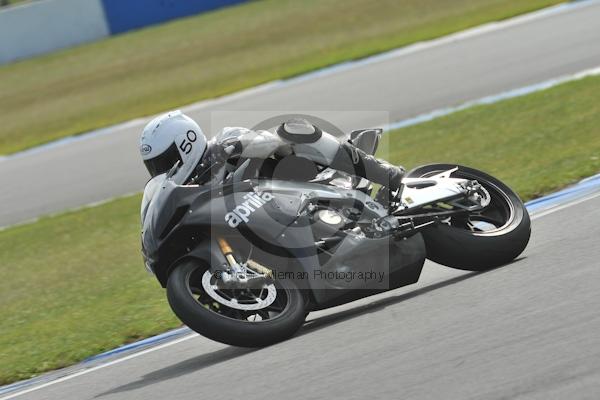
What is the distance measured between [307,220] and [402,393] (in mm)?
1712

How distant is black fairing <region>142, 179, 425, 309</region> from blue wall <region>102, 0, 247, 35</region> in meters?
23.1

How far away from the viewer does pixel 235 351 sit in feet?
17.7

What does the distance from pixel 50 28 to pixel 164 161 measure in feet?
75.0

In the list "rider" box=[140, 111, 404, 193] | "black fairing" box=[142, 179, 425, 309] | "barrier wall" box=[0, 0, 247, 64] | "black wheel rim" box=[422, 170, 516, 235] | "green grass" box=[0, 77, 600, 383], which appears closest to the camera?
"black fairing" box=[142, 179, 425, 309]

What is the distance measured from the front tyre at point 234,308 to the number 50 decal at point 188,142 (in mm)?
688

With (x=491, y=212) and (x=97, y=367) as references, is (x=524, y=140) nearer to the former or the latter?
(x=491, y=212)

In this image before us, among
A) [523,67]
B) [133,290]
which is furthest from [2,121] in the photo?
[133,290]

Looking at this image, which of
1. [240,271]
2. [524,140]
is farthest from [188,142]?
[524,140]

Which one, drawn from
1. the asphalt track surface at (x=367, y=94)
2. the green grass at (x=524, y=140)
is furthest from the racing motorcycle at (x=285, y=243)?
the asphalt track surface at (x=367, y=94)

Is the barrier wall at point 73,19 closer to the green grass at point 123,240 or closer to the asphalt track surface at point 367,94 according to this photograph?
the asphalt track surface at point 367,94

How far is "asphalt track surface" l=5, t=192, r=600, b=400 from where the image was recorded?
3926mm

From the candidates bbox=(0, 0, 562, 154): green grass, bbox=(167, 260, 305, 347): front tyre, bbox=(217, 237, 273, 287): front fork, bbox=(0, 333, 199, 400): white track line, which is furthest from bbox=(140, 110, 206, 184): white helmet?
bbox=(0, 0, 562, 154): green grass

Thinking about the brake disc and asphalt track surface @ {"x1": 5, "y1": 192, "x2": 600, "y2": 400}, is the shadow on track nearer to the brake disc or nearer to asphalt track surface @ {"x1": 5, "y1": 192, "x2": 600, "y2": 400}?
asphalt track surface @ {"x1": 5, "y1": 192, "x2": 600, "y2": 400}

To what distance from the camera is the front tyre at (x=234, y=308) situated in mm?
4988
